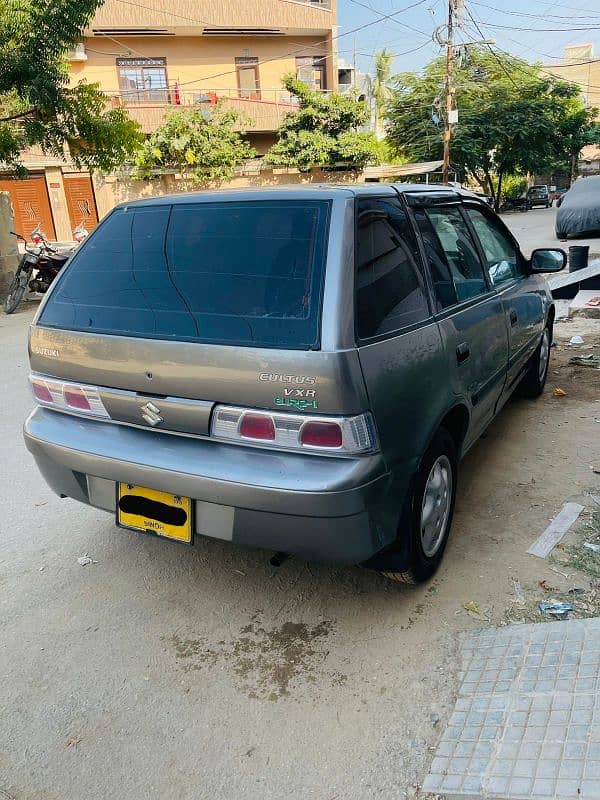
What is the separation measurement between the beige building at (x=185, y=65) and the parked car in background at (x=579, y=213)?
1599 centimetres

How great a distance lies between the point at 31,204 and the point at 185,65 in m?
9.60

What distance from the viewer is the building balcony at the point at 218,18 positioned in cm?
2630

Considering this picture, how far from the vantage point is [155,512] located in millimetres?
2500

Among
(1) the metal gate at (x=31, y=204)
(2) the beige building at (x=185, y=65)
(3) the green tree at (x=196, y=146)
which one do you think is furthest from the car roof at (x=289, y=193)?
(2) the beige building at (x=185, y=65)

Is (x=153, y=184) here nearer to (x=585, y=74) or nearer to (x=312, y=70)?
(x=312, y=70)

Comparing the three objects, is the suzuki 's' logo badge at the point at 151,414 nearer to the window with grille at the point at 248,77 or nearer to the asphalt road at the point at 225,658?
the asphalt road at the point at 225,658

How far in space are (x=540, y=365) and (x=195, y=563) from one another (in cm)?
336

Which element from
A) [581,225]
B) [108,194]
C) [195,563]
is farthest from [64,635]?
[108,194]

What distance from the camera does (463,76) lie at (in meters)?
33.6

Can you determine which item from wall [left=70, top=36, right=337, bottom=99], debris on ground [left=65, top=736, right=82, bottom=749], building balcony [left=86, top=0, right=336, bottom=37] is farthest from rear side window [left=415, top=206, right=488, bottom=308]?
wall [left=70, top=36, right=337, bottom=99]

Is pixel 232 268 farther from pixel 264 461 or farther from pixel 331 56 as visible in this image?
pixel 331 56

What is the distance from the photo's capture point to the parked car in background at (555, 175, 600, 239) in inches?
647

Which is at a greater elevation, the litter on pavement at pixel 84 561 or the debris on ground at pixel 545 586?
the litter on pavement at pixel 84 561

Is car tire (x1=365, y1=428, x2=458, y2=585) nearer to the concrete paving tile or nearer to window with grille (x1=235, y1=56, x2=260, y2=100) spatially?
the concrete paving tile
